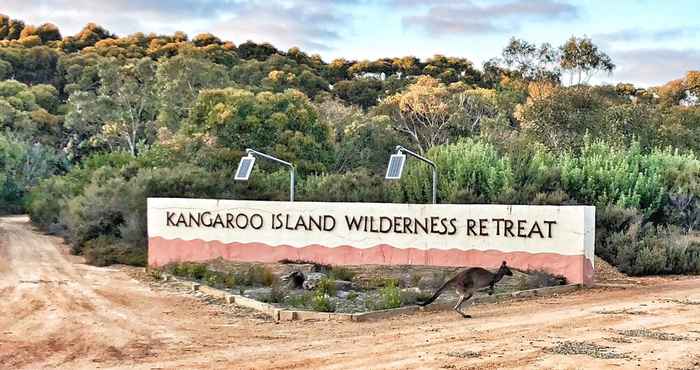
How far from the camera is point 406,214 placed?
20.0 meters

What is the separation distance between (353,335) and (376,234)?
7817mm

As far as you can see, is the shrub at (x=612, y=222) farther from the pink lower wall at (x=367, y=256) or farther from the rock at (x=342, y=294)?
the rock at (x=342, y=294)

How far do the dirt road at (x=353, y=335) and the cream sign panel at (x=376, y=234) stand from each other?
150 centimetres

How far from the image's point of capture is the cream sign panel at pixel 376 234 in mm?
18391

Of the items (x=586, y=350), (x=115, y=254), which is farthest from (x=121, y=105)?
(x=586, y=350)

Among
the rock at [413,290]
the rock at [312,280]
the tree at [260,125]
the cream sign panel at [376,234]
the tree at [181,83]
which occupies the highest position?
the tree at [181,83]

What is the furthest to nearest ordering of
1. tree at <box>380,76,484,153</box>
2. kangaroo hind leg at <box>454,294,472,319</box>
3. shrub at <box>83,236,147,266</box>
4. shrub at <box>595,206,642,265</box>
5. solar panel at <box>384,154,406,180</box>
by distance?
tree at <box>380,76,484,153</box> < shrub at <box>83,236,147,266</box> < shrub at <box>595,206,642,265</box> < solar panel at <box>384,154,406,180</box> < kangaroo hind leg at <box>454,294,472,319</box>

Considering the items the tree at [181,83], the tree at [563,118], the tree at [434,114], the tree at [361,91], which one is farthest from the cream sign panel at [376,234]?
the tree at [361,91]

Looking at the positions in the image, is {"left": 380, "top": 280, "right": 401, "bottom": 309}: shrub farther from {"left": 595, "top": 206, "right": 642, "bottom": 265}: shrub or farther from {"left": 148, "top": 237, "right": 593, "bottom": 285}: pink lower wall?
{"left": 595, "top": 206, "right": 642, "bottom": 265}: shrub

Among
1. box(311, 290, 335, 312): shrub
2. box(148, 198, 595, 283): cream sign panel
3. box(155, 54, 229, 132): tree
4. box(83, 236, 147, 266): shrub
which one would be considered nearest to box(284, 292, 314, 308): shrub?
box(311, 290, 335, 312): shrub

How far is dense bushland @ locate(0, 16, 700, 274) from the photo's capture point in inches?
945

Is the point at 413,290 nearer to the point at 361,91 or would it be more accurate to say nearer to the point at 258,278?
the point at 258,278

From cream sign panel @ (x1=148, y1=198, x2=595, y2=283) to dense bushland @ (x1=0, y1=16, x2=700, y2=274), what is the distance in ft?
10.0

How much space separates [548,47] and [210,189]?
27.0 meters
